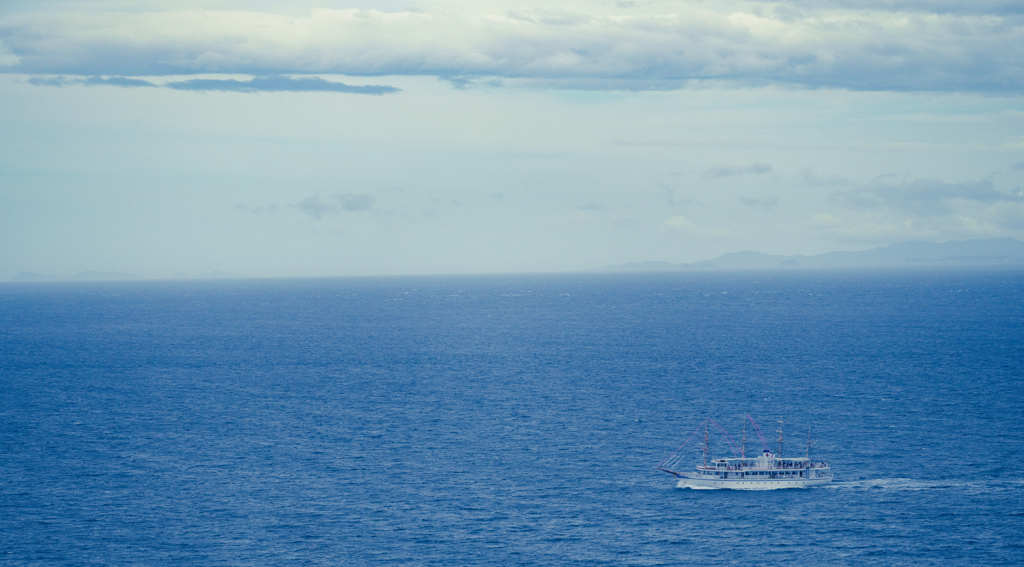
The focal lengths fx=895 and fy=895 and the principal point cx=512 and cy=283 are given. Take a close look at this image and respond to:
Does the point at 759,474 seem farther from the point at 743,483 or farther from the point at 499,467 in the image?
the point at 499,467

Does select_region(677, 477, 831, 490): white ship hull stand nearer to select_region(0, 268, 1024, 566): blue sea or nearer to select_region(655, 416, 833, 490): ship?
select_region(655, 416, 833, 490): ship

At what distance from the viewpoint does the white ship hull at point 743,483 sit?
9064cm

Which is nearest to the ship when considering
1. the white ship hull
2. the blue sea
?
the white ship hull

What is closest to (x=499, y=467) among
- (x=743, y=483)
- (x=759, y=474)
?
(x=743, y=483)

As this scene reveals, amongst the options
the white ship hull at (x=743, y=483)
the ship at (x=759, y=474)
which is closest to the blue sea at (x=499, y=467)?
the white ship hull at (x=743, y=483)

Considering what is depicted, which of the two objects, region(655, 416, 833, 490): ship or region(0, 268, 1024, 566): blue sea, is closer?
region(0, 268, 1024, 566): blue sea

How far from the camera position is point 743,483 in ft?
301

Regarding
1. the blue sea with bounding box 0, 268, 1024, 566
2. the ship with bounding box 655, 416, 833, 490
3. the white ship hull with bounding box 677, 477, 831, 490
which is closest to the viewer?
the blue sea with bounding box 0, 268, 1024, 566

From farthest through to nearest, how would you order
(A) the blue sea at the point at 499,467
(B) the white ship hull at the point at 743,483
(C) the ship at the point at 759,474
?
(C) the ship at the point at 759,474 → (B) the white ship hull at the point at 743,483 → (A) the blue sea at the point at 499,467

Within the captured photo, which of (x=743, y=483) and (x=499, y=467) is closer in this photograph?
(x=743, y=483)

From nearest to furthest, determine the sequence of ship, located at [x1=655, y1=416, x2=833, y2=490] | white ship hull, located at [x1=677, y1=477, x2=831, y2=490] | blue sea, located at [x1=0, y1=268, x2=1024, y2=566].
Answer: blue sea, located at [x1=0, y1=268, x2=1024, y2=566]
white ship hull, located at [x1=677, y1=477, x2=831, y2=490]
ship, located at [x1=655, y1=416, x2=833, y2=490]

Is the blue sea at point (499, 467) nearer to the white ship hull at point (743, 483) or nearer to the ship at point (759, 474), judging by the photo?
the white ship hull at point (743, 483)

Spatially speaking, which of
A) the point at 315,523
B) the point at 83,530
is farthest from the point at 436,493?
the point at 83,530

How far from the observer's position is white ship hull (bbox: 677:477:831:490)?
90.6 metres
